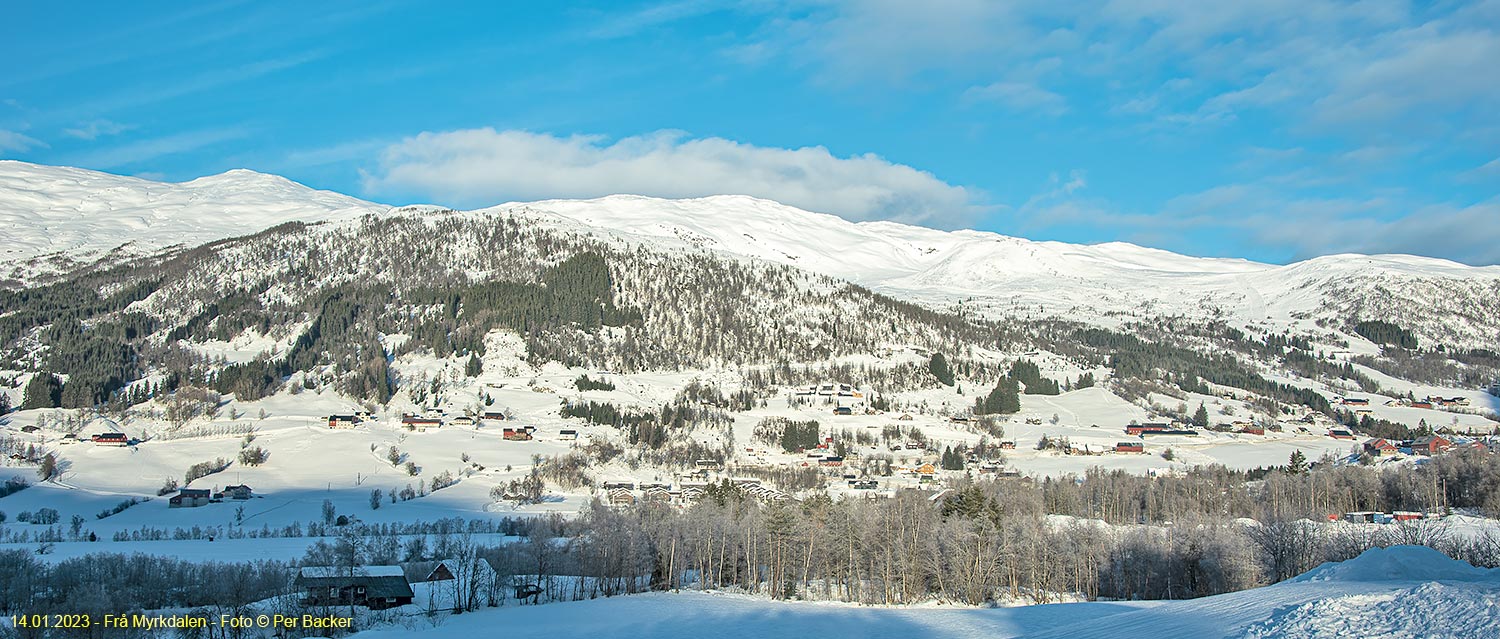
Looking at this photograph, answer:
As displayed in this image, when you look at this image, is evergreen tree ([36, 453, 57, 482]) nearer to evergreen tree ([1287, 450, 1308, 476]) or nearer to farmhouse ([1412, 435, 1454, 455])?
evergreen tree ([1287, 450, 1308, 476])

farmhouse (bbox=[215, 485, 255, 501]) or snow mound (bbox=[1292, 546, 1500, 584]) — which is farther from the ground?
snow mound (bbox=[1292, 546, 1500, 584])

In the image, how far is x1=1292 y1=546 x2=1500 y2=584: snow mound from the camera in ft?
128

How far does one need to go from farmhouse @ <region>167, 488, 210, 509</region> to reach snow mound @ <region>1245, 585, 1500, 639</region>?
388ft

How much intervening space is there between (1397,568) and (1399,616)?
16.9 metres

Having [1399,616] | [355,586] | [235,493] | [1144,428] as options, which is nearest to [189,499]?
[235,493]

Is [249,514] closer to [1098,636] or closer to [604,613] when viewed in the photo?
[604,613]

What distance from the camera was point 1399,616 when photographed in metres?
26.5

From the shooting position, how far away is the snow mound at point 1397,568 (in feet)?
128

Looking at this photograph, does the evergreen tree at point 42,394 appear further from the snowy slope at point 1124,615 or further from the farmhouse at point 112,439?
the snowy slope at point 1124,615

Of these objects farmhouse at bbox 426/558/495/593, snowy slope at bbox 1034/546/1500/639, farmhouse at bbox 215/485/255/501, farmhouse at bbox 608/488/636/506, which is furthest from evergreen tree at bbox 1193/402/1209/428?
farmhouse at bbox 215/485/255/501

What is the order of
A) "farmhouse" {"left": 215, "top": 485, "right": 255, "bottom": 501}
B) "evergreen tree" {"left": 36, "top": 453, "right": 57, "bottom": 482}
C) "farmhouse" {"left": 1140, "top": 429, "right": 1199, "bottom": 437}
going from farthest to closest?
"farmhouse" {"left": 1140, "top": 429, "right": 1199, "bottom": 437}, "evergreen tree" {"left": 36, "top": 453, "right": 57, "bottom": 482}, "farmhouse" {"left": 215, "top": 485, "right": 255, "bottom": 501}

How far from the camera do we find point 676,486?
135875mm

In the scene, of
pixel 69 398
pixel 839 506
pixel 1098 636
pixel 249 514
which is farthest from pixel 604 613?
pixel 69 398

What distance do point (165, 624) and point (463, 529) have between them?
49.5 m
